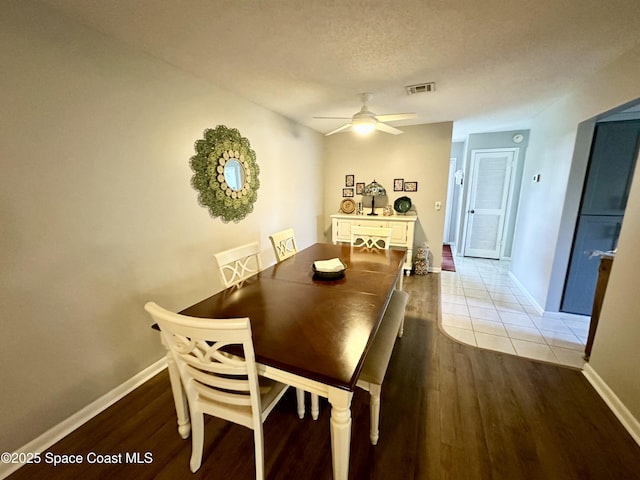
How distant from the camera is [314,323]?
3.99 feet

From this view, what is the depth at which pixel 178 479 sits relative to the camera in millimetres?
1211

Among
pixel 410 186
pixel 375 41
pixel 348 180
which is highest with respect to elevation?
pixel 375 41

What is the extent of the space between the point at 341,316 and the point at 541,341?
222 cm

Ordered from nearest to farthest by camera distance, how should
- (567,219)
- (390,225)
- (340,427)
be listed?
(340,427)
(567,219)
(390,225)

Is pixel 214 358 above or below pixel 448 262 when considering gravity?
above

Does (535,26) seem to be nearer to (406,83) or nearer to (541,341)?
(406,83)

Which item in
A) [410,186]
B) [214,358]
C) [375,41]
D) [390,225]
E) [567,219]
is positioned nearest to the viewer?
[214,358]

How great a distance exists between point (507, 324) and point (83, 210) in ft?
12.0

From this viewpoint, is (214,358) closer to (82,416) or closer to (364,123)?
(82,416)

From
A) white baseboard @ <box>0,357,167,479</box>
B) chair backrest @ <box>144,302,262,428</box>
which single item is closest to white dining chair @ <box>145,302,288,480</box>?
chair backrest @ <box>144,302,262,428</box>

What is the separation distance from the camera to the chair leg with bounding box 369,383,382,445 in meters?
1.27

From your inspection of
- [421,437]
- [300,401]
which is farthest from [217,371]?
[421,437]

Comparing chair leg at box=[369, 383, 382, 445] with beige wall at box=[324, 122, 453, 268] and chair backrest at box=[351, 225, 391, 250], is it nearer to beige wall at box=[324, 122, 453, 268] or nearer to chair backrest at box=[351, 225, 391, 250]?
chair backrest at box=[351, 225, 391, 250]

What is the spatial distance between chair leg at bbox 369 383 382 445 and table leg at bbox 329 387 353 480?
0.34 metres
